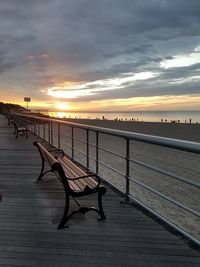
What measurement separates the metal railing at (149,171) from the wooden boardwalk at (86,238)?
0.29m

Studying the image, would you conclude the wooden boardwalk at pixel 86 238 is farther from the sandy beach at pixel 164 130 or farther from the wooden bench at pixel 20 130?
the sandy beach at pixel 164 130

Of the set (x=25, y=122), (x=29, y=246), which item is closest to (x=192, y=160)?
(x=25, y=122)

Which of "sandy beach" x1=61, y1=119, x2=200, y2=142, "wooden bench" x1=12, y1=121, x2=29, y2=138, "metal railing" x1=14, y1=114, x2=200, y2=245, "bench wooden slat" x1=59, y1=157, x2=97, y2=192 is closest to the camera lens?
"metal railing" x1=14, y1=114, x2=200, y2=245

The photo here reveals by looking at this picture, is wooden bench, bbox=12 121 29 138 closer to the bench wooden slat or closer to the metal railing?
the metal railing

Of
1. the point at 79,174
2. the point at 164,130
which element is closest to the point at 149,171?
the point at 79,174

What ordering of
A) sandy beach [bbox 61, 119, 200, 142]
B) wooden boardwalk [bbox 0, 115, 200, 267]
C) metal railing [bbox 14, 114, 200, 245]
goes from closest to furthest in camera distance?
1. wooden boardwalk [bbox 0, 115, 200, 267]
2. metal railing [bbox 14, 114, 200, 245]
3. sandy beach [bbox 61, 119, 200, 142]

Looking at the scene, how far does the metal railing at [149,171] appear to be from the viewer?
428 cm

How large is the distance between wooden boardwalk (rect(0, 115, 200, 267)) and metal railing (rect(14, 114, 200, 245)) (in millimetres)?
288

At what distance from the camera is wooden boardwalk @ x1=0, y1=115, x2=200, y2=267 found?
145 inches

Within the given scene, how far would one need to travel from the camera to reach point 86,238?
4.22m

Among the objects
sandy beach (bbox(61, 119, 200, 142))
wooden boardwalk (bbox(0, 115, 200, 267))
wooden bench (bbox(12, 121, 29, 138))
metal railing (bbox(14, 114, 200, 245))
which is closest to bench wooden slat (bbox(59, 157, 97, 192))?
wooden boardwalk (bbox(0, 115, 200, 267))

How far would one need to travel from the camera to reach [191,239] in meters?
4.16

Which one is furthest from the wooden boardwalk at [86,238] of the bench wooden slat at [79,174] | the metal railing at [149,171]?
the bench wooden slat at [79,174]

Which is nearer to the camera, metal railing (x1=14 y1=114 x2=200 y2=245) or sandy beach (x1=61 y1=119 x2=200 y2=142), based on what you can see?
metal railing (x1=14 y1=114 x2=200 y2=245)
